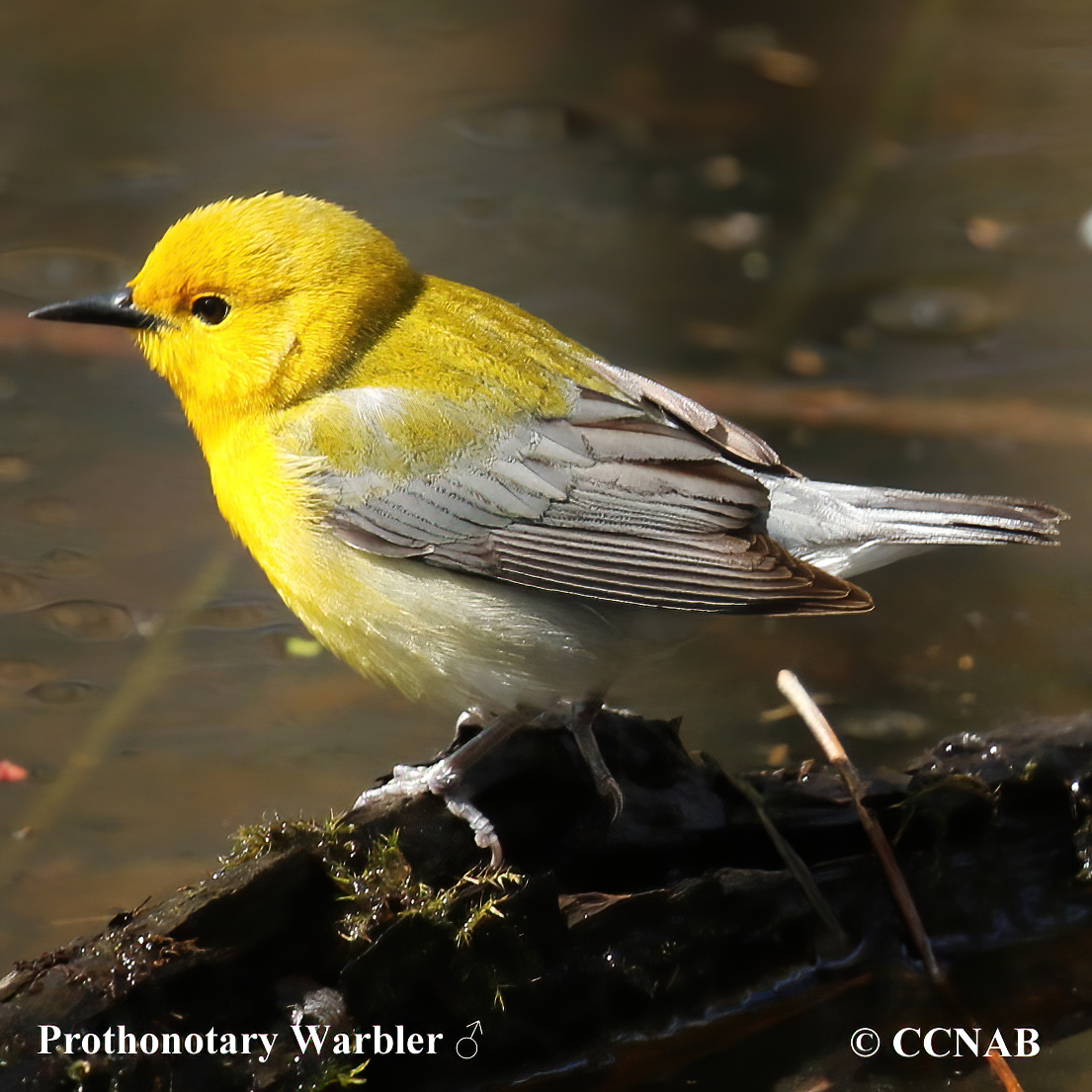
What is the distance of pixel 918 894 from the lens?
376 cm

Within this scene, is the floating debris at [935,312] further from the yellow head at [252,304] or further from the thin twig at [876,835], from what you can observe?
the yellow head at [252,304]

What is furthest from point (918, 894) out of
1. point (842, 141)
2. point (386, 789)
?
point (842, 141)

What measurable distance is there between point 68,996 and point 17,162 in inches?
256

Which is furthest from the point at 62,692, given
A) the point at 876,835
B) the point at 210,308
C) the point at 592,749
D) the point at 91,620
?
the point at 876,835

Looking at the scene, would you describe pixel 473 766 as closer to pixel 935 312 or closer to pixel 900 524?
pixel 900 524

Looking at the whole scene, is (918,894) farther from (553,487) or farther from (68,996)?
(68,996)

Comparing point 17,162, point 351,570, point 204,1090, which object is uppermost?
point 351,570

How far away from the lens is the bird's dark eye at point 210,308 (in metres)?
3.82

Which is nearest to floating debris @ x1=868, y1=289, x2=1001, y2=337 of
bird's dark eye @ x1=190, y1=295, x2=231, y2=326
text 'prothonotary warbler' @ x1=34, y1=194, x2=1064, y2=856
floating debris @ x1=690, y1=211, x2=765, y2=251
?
floating debris @ x1=690, y1=211, x2=765, y2=251

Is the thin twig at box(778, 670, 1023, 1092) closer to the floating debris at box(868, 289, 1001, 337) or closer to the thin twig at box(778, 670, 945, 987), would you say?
the thin twig at box(778, 670, 945, 987)

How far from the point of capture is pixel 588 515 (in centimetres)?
373

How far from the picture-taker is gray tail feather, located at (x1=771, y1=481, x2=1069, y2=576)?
3619mm

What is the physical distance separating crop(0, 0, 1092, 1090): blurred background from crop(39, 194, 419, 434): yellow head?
45.4 inches

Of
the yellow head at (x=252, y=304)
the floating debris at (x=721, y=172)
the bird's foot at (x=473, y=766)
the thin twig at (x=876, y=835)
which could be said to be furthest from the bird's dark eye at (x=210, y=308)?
the floating debris at (x=721, y=172)
